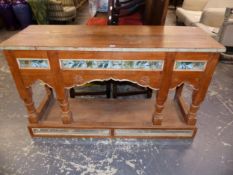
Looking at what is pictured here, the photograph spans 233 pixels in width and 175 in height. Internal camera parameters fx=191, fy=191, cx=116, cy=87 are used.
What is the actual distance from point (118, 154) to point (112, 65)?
0.72 metres

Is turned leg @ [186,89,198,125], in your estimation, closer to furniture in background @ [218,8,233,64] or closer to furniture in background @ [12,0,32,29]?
furniture in background @ [218,8,233,64]

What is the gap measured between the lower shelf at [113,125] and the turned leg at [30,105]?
6cm

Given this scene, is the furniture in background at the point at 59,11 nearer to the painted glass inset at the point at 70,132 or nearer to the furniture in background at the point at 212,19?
the furniture in background at the point at 212,19

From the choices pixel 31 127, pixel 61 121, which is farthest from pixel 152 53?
pixel 31 127

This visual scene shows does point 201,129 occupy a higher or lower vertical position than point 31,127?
lower

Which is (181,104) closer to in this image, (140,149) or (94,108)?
(140,149)

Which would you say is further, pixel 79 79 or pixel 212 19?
pixel 212 19

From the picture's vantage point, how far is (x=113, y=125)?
61.3 inches

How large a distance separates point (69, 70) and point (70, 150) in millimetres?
677

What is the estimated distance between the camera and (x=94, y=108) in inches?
68.7

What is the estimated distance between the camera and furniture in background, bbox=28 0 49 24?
385 cm

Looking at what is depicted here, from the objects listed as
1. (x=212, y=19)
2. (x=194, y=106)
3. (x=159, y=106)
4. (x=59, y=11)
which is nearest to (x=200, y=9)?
(x=212, y=19)

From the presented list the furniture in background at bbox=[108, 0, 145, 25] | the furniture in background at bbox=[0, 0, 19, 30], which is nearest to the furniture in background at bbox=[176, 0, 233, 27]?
the furniture in background at bbox=[108, 0, 145, 25]

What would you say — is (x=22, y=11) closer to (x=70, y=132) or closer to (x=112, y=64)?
(x=70, y=132)
